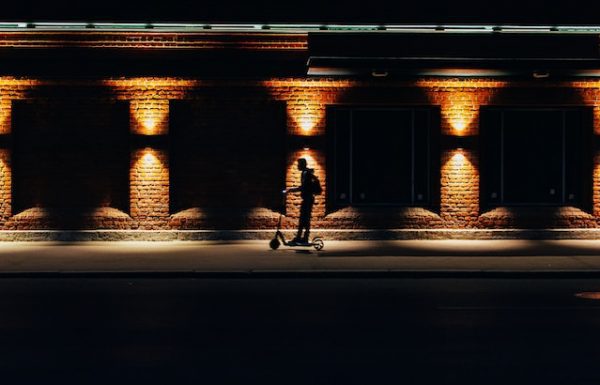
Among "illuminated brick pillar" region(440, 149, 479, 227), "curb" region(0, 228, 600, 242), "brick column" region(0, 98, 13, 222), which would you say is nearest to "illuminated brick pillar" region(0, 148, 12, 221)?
"brick column" region(0, 98, 13, 222)

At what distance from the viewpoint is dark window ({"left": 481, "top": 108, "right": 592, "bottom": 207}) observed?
22016 millimetres

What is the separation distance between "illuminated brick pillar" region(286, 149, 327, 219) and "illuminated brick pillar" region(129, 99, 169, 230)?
9.00 ft

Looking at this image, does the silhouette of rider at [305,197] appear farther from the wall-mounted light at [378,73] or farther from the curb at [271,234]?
the wall-mounted light at [378,73]

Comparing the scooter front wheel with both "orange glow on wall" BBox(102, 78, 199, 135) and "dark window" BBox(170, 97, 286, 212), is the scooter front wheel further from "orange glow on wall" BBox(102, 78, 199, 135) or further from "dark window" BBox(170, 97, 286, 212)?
"orange glow on wall" BBox(102, 78, 199, 135)

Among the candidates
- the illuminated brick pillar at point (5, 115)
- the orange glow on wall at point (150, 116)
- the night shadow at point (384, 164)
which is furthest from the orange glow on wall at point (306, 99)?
the illuminated brick pillar at point (5, 115)

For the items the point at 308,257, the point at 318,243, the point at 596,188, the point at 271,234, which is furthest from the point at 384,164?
the point at 596,188

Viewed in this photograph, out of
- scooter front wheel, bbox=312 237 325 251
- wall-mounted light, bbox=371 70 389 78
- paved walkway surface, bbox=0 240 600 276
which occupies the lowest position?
paved walkway surface, bbox=0 240 600 276

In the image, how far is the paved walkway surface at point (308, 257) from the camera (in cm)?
1584

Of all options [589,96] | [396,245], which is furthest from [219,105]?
[589,96]

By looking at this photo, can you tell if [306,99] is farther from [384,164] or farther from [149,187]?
[149,187]
